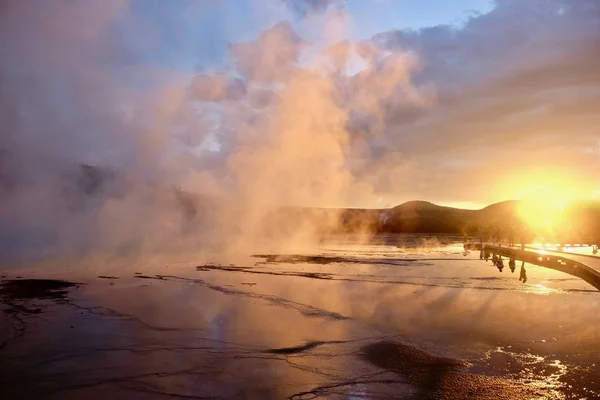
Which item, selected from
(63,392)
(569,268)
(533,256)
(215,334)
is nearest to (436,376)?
(215,334)

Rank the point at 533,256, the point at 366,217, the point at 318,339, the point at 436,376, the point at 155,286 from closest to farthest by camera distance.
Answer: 1. the point at 436,376
2. the point at 318,339
3. the point at 155,286
4. the point at 533,256
5. the point at 366,217

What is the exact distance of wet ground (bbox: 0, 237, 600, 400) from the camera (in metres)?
8.27

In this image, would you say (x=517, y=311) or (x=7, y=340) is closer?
(x=7, y=340)

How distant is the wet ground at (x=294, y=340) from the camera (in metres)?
8.27

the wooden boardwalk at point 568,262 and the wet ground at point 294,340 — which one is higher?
the wooden boardwalk at point 568,262

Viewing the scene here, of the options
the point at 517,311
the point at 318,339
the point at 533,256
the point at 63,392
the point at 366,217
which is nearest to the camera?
the point at 63,392

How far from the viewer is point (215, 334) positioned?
39.5 ft

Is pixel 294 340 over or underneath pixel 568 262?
underneath

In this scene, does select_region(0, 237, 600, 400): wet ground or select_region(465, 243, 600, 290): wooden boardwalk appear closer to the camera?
select_region(0, 237, 600, 400): wet ground

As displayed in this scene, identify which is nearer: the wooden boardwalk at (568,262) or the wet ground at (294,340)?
the wet ground at (294,340)

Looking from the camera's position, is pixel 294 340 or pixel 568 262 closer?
pixel 294 340

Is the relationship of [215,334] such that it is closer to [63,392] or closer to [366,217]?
[63,392]

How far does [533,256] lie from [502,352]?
25.9m

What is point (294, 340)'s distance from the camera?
11.4m
